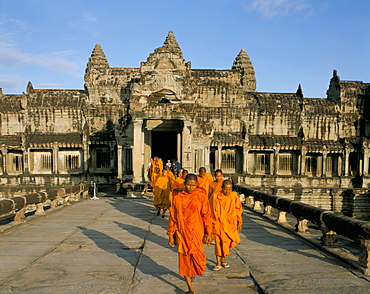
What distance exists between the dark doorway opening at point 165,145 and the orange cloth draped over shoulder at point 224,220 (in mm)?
20486

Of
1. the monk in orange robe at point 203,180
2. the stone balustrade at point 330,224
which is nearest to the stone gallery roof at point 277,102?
the stone balustrade at point 330,224

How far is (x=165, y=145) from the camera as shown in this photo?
27.9m

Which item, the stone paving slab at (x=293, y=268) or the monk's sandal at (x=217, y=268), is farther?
the monk's sandal at (x=217, y=268)

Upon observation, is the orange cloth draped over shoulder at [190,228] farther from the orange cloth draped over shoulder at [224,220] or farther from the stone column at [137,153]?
the stone column at [137,153]

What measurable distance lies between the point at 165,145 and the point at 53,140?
29.1 ft

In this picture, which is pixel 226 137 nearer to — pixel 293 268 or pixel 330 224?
pixel 330 224

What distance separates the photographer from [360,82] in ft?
109

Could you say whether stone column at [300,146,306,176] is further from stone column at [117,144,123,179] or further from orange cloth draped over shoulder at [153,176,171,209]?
orange cloth draped over shoulder at [153,176,171,209]

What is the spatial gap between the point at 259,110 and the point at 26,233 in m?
23.8

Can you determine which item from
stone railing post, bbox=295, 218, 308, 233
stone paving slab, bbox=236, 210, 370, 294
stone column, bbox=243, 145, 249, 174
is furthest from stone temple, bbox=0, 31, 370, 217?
stone paving slab, bbox=236, 210, 370, 294

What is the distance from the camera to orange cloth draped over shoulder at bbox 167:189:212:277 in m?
5.42

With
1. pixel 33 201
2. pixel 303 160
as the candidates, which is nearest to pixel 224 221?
pixel 33 201

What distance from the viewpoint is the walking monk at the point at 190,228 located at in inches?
213

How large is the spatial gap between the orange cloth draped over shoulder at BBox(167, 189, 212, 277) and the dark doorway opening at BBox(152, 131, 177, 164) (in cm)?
2181
